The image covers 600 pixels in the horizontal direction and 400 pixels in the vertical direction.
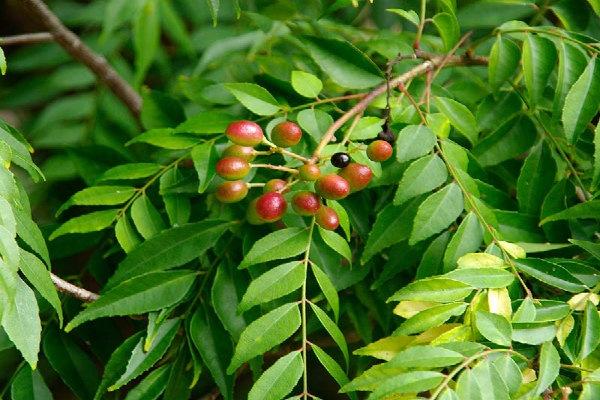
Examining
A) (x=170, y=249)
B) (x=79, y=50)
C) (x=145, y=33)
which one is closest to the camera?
(x=170, y=249)

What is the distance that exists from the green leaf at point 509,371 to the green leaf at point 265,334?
19 centimetres

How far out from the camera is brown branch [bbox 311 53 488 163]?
32.4 inches

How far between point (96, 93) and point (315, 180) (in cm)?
98

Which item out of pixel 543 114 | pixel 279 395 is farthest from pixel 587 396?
pixel 543 114

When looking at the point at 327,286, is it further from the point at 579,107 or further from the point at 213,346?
the point at 579,107

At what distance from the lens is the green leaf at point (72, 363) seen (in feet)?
2.95

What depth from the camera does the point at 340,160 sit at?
80 cm

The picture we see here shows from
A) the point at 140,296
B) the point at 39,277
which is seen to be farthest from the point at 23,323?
the point at 140,296

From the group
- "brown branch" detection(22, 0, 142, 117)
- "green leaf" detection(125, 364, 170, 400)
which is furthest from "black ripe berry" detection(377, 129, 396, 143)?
"brown branch" detection(22, 0, 142, 117)

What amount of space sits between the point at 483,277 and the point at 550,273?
0.25 feet

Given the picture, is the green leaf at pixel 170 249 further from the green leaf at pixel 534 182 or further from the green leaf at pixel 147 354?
the green leaf at pixel 534 182

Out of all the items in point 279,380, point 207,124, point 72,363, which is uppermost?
point 207,124

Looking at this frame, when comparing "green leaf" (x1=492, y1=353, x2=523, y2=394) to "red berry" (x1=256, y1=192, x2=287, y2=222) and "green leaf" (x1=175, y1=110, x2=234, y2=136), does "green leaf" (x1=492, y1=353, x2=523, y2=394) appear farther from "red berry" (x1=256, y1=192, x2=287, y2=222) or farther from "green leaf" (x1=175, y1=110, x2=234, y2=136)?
"green leaf" (x1=175, y1=110, x2=234, y2=136)

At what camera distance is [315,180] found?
2.55ft
